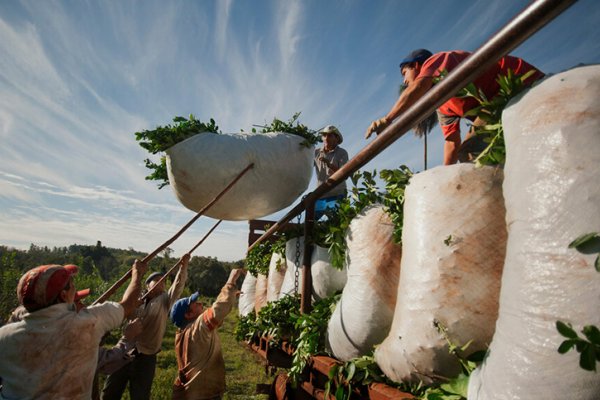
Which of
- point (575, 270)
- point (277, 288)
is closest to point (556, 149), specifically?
point (575, 270)

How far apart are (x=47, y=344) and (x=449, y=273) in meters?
2.29

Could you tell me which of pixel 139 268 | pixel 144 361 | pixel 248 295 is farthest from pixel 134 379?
pixel 139 268

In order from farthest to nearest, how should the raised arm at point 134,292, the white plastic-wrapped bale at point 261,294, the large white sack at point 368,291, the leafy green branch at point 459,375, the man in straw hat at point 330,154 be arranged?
the man in straw hat at point 330,154 → the white plastic-wrapped bale at point 261,294 → the raised arm at point 134,292 → the large white sack at point 368,291 → the leafy green branch at point 459,375

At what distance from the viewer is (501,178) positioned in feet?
4.49

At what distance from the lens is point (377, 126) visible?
2131 mm

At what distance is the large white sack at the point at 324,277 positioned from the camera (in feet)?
8.40

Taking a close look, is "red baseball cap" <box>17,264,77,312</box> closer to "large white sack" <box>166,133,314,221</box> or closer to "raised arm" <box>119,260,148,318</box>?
"raised arm" <box>119,260,148,318</box>

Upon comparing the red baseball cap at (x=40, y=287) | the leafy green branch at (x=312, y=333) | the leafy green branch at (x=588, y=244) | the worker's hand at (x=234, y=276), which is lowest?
the leafy green branch at (x=312, y=333)

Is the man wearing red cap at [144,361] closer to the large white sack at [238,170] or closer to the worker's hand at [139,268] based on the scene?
the worker's hand at [139,268]

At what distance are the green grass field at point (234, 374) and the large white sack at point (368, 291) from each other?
3.50 m

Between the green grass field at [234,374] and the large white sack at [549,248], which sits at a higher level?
the large white sack at [549,248]

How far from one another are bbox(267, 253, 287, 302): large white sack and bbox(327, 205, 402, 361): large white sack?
66.9 inches

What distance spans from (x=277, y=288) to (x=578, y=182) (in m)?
3.11

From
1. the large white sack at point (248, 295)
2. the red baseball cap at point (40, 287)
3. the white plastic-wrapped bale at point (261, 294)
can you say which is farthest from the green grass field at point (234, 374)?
the red baseball cap at point (40, 287)
